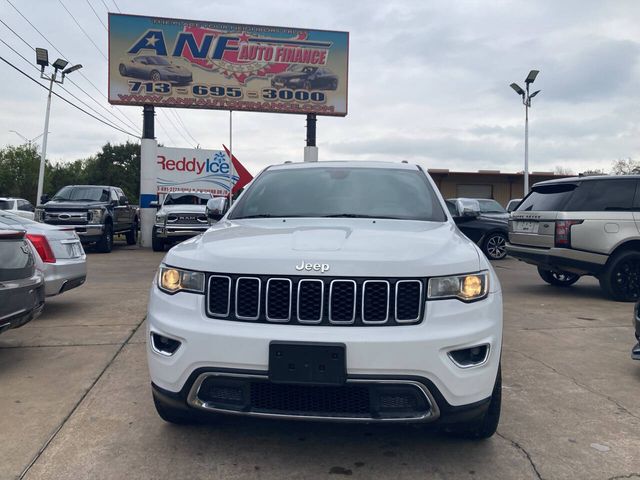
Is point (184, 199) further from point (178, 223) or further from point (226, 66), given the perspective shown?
point (226, 66)

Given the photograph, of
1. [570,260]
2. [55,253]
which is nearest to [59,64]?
[55,253]

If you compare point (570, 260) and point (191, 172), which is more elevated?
point (191, 172)

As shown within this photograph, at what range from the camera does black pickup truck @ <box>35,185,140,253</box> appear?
15242mm

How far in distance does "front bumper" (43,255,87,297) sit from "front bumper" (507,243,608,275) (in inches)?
258

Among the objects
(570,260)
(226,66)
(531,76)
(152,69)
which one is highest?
(531,76)

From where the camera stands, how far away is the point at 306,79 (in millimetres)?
18281

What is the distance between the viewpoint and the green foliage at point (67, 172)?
50000 millimetres

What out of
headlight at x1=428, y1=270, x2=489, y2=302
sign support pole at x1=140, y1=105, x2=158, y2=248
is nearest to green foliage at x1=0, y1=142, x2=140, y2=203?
sign support pole at x1=140, y1=105, x2=158, y2=248

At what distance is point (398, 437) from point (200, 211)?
44.1 ft

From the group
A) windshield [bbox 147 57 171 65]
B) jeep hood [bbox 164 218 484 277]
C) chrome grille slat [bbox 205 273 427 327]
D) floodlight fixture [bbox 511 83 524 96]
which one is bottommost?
chrome grille slat [bbox 205 273 427 327]

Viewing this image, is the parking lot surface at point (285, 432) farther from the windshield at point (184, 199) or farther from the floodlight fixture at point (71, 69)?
the floodlight fixture at point (71, 69)

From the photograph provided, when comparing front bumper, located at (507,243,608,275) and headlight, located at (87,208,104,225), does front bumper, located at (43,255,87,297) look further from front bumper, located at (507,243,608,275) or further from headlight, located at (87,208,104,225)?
headlight, located at (87,208,104,225)

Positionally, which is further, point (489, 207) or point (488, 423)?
point (489, 207)

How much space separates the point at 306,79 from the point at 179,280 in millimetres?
16152
